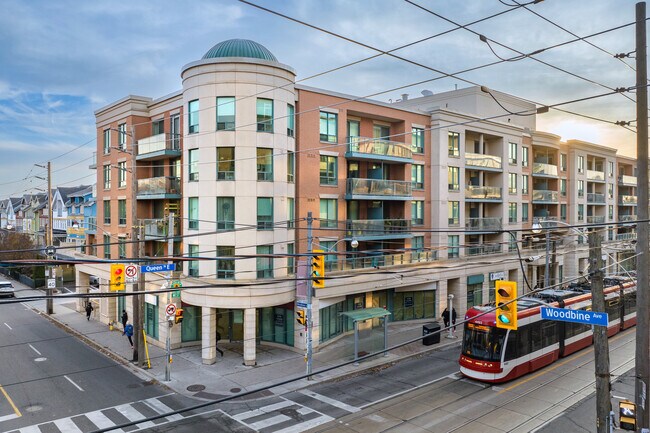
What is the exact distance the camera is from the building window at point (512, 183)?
42094 mm

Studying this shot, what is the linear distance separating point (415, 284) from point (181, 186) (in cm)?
1714

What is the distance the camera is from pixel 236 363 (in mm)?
23969

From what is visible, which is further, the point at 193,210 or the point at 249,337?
the point at 193,210

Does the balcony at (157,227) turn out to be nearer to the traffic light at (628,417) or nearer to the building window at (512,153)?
the traffic light at (628,417)

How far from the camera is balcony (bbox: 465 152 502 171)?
124 ft

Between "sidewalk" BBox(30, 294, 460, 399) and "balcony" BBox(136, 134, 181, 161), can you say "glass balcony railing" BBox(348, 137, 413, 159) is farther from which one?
"sidewalk" BBox(30, 294, 460, 399)

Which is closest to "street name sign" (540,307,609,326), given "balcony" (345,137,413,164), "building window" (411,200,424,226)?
"balcony" (345,137,413,164)

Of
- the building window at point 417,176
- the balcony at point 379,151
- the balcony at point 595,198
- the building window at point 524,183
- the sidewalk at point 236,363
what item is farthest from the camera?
the balcony at point 595,198

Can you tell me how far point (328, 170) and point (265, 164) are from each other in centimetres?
538

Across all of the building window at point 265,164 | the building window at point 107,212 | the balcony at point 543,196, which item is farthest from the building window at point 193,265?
the balcony at point 543,196


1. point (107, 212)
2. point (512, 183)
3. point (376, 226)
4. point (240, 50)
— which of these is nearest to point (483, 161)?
point (512, 183)

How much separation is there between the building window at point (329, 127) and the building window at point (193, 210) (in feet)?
28.1

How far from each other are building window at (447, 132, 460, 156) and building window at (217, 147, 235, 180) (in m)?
18.4

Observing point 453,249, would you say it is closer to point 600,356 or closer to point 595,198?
point 600,356
